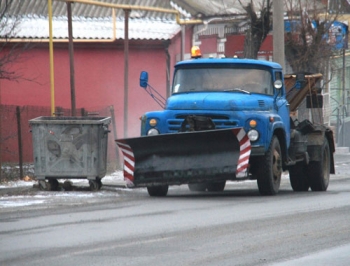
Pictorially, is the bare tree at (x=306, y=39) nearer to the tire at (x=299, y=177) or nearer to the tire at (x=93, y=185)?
the tire at (x=299, y=177)

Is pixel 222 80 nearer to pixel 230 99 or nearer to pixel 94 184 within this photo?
pixel 230 99

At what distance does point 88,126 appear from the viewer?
50.8 feet

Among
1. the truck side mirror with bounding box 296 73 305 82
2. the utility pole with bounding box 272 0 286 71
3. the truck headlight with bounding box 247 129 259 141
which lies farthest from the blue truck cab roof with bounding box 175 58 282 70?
the utility pole with bounding box 272 0 286 71

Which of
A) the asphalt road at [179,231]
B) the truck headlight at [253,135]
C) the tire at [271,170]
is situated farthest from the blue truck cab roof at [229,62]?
A: the asphalt road at [179,231]

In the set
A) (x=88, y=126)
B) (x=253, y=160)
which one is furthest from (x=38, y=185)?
(x=253, y=160)

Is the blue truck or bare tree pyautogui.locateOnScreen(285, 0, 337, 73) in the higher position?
bare tree pyautogui.locateOnScreen(285, 0, 337, 73)

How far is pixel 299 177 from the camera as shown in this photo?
55.1 ft

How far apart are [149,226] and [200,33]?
2141cm

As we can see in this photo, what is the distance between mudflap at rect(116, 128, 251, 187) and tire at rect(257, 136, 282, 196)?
53 centimetres

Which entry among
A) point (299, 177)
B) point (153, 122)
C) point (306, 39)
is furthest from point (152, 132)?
point (306, 39)

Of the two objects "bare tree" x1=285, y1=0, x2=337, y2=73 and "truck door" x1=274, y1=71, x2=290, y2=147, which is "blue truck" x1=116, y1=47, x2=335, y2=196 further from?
"bare tree" x1=285, y1=0, x2=337, y2=73

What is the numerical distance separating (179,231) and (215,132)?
402cm

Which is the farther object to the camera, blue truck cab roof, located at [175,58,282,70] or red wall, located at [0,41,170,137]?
red wall, located at [0,41,170,137]

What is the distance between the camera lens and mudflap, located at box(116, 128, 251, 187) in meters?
13.7
